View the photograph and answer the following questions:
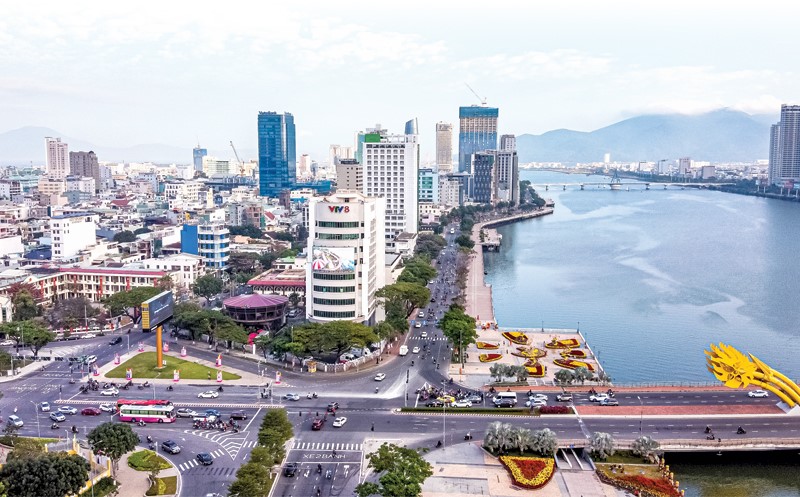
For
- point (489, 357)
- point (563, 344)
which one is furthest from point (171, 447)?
point (563, 344)

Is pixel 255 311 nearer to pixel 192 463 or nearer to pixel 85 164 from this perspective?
pixel 192 463

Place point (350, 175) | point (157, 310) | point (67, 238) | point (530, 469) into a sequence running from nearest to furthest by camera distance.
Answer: point (530, 469)
point (157, 310)
point (67, 238)
point (350, 175)

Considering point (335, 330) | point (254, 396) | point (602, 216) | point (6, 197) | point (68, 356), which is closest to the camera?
point (254, 396)

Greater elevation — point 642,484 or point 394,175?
point 394,175

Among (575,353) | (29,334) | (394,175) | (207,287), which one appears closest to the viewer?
A: (29,334)

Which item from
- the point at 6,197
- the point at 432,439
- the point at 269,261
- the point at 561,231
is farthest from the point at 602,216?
the point at 432,439

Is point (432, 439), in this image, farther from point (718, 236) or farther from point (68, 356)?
point (718, 236)

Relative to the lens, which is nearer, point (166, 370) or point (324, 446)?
point (324, 446)

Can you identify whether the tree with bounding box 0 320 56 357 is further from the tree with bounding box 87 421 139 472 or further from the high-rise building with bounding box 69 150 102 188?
the high-rise building with bounding box 69 150 102 188
